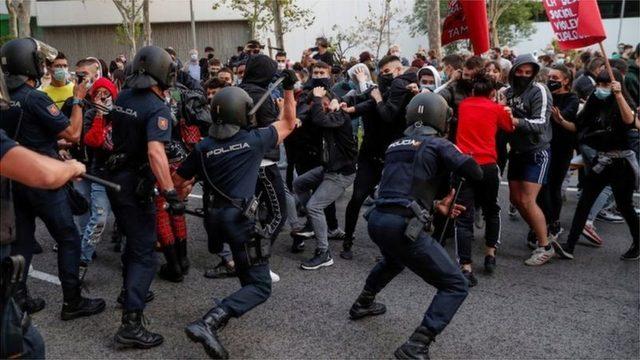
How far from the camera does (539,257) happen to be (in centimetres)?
564

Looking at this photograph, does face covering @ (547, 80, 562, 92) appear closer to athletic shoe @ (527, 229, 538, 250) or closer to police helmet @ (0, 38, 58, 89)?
athletic shoe @ (527, 229, 538, 250)

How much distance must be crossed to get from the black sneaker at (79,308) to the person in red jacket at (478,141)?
3.02 m

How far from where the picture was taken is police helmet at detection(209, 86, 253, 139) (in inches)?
149

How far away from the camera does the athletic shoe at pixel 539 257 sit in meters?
5.62

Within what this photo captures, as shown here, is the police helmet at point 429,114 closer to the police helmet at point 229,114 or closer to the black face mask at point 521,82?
the police helmet at point 229,114

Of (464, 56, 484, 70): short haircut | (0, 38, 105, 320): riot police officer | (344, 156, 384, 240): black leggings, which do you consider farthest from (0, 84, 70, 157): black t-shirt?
(464, 56, 484, 70): short haircut

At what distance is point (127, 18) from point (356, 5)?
1230cm

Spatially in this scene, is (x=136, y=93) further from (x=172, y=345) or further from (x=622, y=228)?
(x=622, y=228)

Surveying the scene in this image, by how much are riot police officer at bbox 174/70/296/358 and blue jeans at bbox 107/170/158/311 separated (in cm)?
43

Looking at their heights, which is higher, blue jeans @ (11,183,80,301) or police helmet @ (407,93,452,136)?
Answer: police helmet @ (407,93,452,136)

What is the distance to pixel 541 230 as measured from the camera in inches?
220

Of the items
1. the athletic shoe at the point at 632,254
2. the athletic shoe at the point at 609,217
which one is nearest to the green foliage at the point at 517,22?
the athletic shoe at the point at 609,217

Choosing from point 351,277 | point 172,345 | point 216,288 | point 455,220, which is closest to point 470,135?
point 455,220

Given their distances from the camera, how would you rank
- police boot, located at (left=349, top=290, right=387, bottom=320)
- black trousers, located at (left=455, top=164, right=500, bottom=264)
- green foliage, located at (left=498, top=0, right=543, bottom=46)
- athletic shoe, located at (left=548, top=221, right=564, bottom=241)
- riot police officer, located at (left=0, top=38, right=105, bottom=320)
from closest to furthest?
riot police officer, located at (left=0, top=38, right=105, bottom=320), police boot, located at (left=349, top=290, right=387, bottom=320), black trousers, located at (left=455, top=164, right=500, bottom=264), athletic shoe, located at (left=548, top=221, right=564, bottom=241), green foliage, located at (left=498, top=0, right=543, bottom=46)
